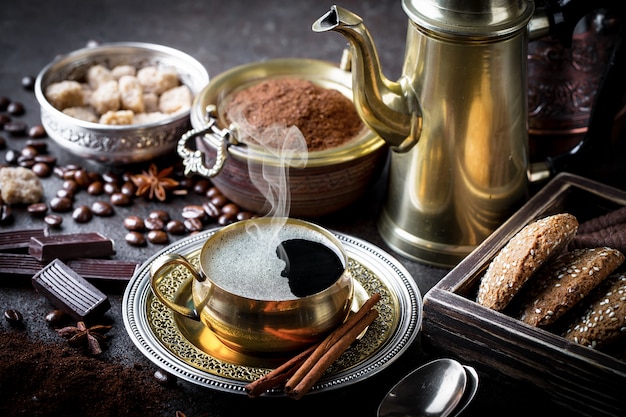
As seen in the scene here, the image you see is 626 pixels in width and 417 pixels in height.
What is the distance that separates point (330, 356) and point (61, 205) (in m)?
0.79

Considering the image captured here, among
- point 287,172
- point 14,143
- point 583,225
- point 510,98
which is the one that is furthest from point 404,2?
point 14,143

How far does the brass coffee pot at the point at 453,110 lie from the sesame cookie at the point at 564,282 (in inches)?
9.8

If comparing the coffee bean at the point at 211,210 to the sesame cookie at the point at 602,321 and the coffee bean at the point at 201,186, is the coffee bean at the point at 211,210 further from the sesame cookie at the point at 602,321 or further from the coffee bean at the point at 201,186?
the sesame cookie at the point at 602,321

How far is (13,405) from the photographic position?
113 centimetres

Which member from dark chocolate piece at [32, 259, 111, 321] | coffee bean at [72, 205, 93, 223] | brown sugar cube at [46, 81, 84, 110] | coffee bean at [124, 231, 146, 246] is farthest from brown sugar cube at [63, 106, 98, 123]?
dark chocolate piece at [32, 259, 111, 321]

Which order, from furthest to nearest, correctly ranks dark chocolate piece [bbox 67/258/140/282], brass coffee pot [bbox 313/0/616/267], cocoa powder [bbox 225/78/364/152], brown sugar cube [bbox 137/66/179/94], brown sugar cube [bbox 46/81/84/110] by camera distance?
brown sugar cube [bbox 137/66/179/94] → brown sugar cube [bbox 46/81/84/110] → cocoa powder [bbox 225/78/364/152] → dark chocolate piece [bbox 67/258/140/282] → brass coffee pot [bbox 313/0/616/267]

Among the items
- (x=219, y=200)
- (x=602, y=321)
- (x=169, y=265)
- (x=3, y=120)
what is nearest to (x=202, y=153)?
(x=219, y=200)

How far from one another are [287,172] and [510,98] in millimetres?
421

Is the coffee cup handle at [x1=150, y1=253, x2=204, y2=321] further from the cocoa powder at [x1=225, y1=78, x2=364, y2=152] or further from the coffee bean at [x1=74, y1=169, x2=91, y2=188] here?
the coffee bean at [x1=74, y1=169, x2=91, y2=188]

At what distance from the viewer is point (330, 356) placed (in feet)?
3.59

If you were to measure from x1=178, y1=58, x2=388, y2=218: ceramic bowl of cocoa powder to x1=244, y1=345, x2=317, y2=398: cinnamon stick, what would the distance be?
0.35m

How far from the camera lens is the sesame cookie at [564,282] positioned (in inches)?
43.6

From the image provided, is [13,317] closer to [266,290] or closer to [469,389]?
[266,290]

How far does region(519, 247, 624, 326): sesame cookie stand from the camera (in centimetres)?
111
